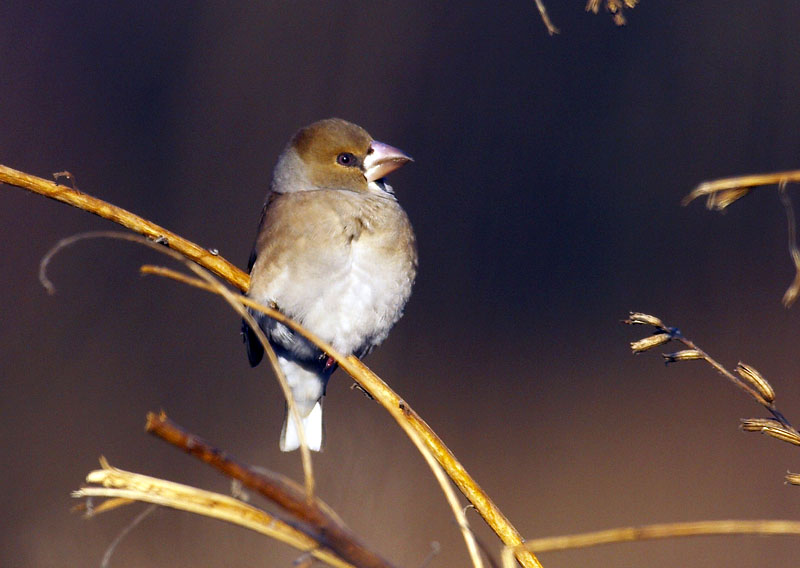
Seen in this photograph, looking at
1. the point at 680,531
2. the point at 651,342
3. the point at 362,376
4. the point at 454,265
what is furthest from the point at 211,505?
the point at 454,265

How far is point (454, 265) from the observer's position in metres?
3.85

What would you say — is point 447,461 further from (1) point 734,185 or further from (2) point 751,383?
(1) point 734,185

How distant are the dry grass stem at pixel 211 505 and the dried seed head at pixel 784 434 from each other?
0.45 meters

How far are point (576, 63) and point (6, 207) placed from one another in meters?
2.56

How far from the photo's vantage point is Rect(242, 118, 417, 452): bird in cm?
216

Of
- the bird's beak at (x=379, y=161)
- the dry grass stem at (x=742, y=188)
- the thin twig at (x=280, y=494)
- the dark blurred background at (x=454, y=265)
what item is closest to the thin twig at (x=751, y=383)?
the dry grass stem at (x=742, y=188)

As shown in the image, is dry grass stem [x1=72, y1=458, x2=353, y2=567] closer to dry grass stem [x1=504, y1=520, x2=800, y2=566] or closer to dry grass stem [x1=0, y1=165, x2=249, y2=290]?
dry grass stem [x1=504, y1=520, x2=800, y2=566]

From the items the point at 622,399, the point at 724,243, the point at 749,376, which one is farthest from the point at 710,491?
the point at 749,376

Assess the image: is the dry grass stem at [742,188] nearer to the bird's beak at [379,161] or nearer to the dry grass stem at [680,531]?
the dry grass stem at [680,531]

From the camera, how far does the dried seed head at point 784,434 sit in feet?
2.79

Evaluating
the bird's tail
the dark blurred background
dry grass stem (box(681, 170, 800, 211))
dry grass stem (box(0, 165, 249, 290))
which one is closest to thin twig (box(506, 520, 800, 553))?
dry grass stem (box(681, 170, 800, 211))

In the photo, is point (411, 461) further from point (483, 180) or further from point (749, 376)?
point (749, 376)

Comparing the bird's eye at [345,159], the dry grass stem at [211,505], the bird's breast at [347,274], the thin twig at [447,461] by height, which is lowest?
the dry grass stem at [211,505]

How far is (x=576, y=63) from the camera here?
407 centimetres
